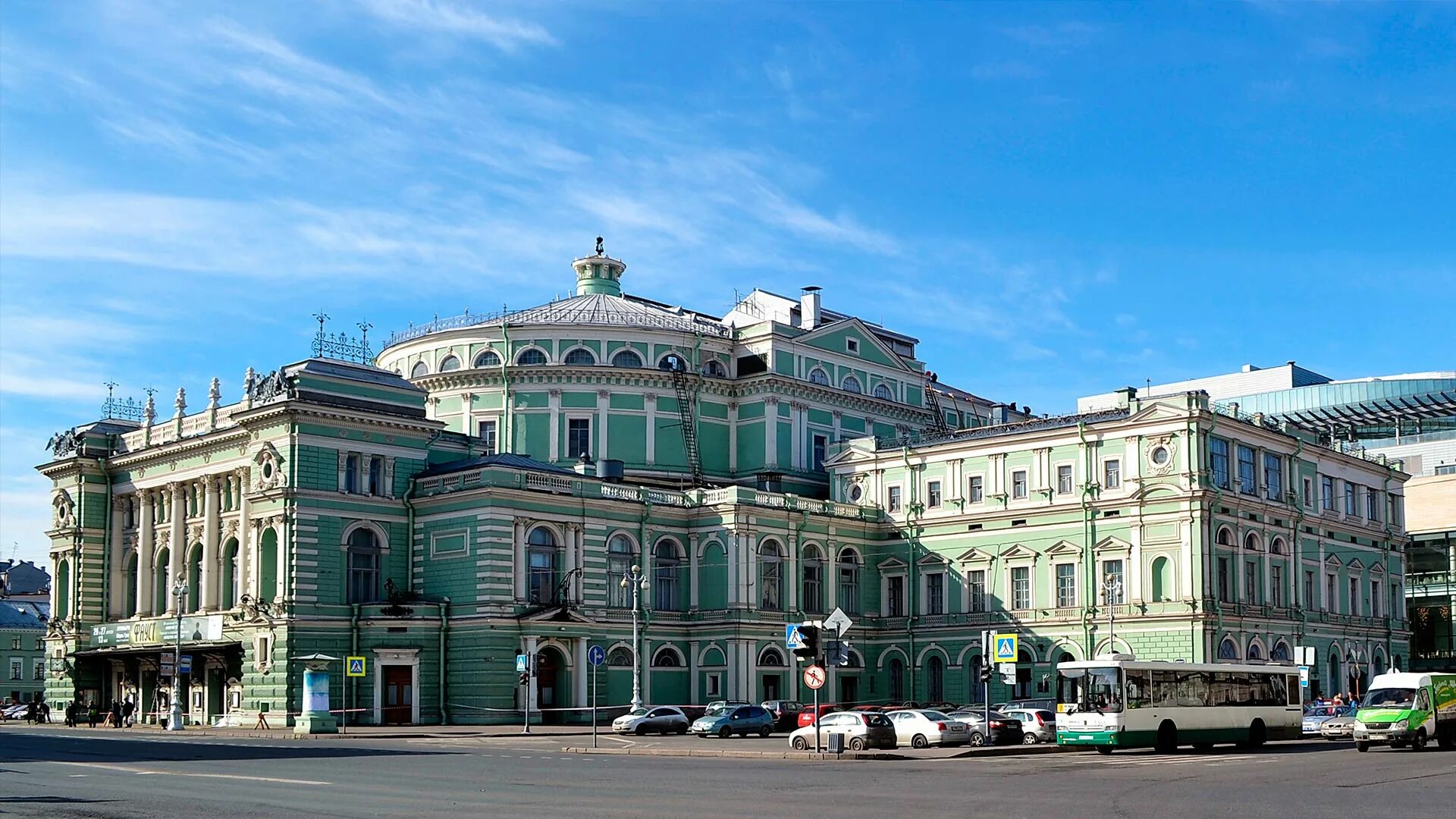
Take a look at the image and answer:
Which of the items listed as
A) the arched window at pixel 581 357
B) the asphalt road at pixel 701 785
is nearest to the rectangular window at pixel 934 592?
the arched window at pixel 581 357

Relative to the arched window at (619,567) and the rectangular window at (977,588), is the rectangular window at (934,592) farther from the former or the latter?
the arched window at (619,567)

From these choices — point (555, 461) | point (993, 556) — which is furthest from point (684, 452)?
point (993, 556)

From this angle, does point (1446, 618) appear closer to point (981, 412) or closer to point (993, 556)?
point (981, 412)

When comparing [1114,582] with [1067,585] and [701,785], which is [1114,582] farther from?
[701,785]

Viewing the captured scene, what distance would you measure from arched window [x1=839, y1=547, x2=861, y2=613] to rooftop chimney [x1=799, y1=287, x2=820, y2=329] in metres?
18.6

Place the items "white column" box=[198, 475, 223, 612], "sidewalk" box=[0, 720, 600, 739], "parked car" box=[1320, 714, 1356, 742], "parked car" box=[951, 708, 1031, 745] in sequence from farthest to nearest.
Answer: "white column" box=[198, 475, 223, 612] → "sidewalk" box=[0, 720, 600, 739] → "parked car" box=[1320, 714, 1356, 742] → "parked car" box=[951, 708, 1031, 745]

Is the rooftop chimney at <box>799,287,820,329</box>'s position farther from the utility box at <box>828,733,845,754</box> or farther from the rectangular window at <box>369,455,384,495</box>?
the utility box at <box>828,733,845,754</box>

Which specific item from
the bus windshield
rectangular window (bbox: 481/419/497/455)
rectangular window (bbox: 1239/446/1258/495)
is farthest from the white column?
rectangular window (bbox: 1239/446/1258/495)

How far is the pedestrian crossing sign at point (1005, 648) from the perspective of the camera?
5153 cm

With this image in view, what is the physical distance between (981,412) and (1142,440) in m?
32.4

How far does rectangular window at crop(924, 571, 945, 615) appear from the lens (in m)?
83.9

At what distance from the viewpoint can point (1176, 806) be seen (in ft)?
90.0

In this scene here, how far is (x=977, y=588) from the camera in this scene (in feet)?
270

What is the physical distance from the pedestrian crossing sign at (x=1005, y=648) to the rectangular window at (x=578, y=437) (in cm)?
3984
